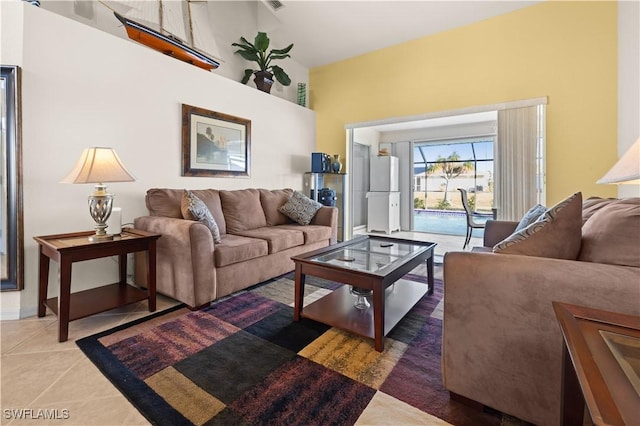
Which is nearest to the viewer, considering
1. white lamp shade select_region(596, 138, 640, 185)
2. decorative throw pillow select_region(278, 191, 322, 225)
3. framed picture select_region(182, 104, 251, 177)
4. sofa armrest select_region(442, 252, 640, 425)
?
sofa armrest select_region(442, 252, 640, 425)

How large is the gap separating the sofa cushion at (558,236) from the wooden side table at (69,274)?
2.34m

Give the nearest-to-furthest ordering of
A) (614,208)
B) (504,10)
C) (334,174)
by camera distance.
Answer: (614,208) < (504,10) < (334,174)

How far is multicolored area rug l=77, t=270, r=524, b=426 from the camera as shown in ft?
4.02

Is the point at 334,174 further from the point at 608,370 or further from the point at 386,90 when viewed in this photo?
the point at 608,370

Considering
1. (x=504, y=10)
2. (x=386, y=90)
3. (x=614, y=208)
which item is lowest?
(x=614, y=208)

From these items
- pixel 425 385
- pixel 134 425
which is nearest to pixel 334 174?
pixel 425 385

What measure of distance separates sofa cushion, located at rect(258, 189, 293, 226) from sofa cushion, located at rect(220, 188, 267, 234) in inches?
4.8

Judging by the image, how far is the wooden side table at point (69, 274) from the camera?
69.5 inches

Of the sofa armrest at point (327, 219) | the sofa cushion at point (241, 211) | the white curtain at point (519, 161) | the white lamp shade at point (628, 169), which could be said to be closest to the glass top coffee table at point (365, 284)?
the sofa armrest at point (327, 219)

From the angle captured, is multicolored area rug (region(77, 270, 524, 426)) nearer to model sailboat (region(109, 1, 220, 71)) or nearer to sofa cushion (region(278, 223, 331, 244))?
sofa cushion (region(278, 223, 331, 244))

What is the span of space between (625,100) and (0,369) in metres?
5.17

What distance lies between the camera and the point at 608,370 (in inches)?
22.9

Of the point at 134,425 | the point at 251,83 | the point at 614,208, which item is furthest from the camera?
the point at 251,83

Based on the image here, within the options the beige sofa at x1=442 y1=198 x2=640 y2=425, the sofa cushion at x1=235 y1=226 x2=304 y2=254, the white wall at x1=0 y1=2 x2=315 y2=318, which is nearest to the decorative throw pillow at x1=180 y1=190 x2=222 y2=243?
the sofa cushion at x1=235 y1=226 x2=304 y2=254
